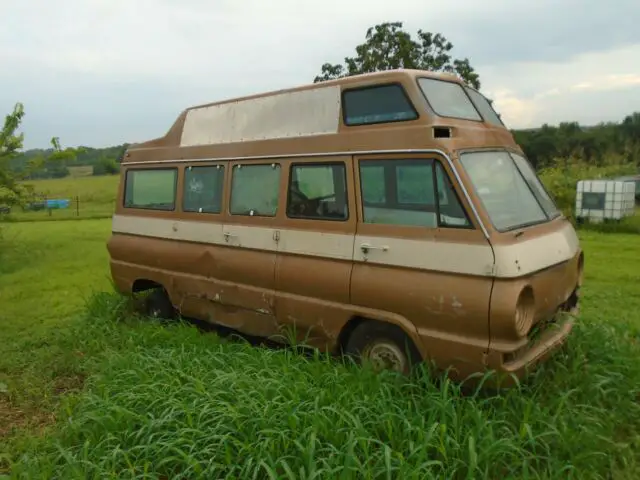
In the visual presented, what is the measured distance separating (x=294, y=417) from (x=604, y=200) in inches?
544

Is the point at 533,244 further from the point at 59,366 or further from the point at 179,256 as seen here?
the point at 59,366

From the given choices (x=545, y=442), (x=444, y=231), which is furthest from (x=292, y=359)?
(x=545, y=442)

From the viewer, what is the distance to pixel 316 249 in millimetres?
4660

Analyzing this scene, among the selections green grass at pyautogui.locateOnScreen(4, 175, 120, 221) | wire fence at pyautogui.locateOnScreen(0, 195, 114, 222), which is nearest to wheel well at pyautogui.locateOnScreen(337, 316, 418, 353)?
wire fence at pyautogui.locateOnScreen(0, 195, 114, 222)

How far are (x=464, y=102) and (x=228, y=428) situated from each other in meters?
3.17

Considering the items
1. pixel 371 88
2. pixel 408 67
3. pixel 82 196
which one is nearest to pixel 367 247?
pixel 371 88

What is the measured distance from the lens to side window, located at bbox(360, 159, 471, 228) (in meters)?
3.91

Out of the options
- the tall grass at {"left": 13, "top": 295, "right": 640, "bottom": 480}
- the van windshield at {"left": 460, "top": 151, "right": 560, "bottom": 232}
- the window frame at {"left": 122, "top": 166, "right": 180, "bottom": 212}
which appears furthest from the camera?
the window frame at {"left": 122, "top": 166, "right": 180, "bottom": 212}

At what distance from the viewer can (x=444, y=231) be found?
153 inches

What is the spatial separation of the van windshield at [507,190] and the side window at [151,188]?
11.4ft

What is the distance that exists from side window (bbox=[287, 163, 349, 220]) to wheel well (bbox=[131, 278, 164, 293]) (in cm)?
252

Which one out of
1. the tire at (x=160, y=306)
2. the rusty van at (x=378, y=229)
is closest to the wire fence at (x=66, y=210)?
the tire at (x=160, y=306)

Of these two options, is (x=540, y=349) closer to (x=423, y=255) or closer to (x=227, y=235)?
(x=423, y=255)

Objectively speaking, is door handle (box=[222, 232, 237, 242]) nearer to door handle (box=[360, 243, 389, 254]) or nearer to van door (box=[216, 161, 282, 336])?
van door (box=[216, 161, 282, 336])
